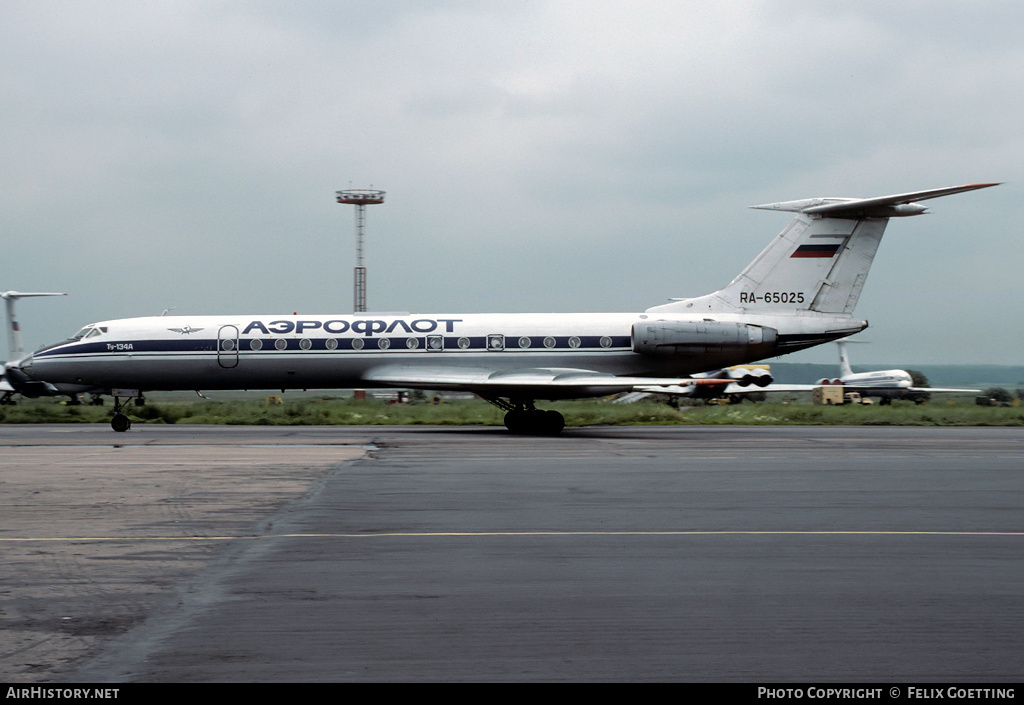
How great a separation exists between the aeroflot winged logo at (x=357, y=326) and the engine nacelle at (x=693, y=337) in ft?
15.4

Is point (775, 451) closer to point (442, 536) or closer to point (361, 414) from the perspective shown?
point (442, 536)

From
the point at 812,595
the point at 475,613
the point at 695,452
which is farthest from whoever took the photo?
the point at 695,452

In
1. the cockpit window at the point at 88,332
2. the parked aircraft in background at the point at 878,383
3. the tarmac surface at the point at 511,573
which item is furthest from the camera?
the parked aircraft in background at the point at 878,383

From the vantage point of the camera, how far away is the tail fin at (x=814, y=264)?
24.5 metres

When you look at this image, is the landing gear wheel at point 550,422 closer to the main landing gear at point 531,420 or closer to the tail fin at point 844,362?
the main landing gear at point 531,420

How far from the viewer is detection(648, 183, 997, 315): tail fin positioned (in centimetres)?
2452

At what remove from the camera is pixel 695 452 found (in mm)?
16859

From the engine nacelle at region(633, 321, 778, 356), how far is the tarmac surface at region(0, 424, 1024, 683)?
9915mm

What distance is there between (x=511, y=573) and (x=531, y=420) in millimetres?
17426

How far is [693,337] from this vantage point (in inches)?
930

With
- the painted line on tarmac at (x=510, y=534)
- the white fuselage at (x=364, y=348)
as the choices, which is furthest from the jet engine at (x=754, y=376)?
the painted line on tarmac at (x=510, y=534)

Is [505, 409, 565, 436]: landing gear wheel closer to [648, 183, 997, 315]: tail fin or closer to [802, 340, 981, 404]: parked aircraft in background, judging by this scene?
[648, 183, 997, 315]: tail fin

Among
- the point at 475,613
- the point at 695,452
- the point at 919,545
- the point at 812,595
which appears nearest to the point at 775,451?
the point at 695,452
